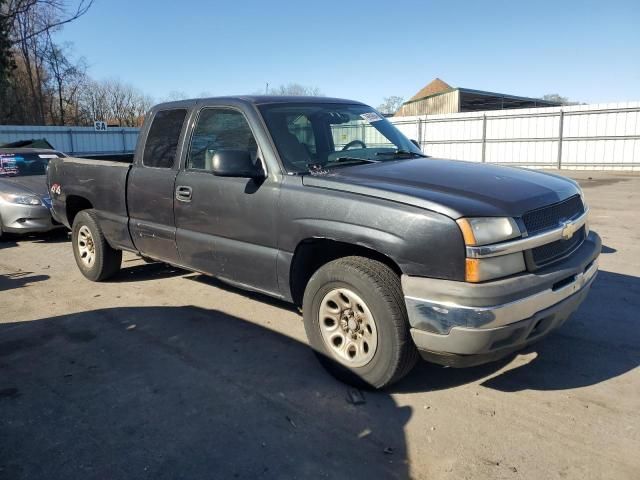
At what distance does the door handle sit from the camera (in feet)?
15.0

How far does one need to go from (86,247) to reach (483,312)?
501cm

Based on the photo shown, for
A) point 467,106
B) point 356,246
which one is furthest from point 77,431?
point 467,106

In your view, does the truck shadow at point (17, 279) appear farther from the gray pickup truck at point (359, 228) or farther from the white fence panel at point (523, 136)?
the white fence panel at point (523, 136)

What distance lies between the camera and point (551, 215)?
3.34 m

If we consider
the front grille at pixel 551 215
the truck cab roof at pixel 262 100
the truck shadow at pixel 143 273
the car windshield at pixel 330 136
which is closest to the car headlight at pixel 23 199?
the truck shadow at pixel 143 273

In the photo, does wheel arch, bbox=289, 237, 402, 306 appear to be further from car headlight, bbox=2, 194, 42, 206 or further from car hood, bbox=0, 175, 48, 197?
car hood, bbox=0, 175, 48, 197

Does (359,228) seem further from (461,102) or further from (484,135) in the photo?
(461,102)

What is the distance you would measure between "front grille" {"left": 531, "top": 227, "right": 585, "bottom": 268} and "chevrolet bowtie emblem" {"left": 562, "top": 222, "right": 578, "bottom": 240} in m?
0.04

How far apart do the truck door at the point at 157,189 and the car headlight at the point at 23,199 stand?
4.36 meters

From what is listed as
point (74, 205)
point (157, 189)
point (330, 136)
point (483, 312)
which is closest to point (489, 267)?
point (483, 312)

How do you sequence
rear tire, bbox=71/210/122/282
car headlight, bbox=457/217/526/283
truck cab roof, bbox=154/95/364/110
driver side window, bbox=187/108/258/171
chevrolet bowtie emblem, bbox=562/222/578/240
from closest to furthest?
car headlight, bbox=457/217/526/283, chevrolet bowtie emblem, bbox=562/222/578/240, driver side window, bbox=187/108/258/171, truck cab roof, bbox=154/95/364/110, rear tire, bbox=71/210/122/282

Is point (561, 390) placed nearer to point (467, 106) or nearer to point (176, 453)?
point (176, 453)

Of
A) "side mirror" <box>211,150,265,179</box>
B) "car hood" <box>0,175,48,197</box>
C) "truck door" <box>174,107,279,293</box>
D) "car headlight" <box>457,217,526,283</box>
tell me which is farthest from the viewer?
"car hood" <box>0,175,48,197</box>

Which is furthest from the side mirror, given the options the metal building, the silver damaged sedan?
the metal building
